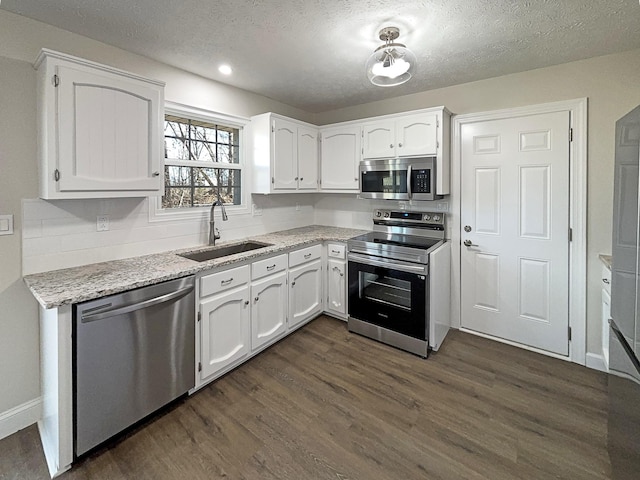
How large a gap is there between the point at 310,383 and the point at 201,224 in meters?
1.68

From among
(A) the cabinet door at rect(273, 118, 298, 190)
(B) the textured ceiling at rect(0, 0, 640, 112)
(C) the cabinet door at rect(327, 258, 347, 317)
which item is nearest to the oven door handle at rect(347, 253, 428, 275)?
(C) the cabinet door at rect(327, 258, 347, 317)

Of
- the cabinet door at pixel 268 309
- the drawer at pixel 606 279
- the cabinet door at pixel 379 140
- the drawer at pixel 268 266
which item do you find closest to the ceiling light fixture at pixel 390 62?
the cabinet door at pixel 379 140

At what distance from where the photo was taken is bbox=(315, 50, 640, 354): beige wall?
2355 mm

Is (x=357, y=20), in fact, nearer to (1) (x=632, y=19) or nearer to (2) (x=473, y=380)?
(1) (x=632, y=19)

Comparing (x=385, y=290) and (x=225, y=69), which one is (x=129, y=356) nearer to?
(x=385, y=290)

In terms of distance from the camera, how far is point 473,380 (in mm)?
2391

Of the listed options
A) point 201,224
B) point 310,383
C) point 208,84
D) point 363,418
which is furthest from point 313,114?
point 363,418

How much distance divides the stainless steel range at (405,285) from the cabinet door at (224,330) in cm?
112

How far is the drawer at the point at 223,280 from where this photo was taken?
7.18 ft

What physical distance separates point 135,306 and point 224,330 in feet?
2.42

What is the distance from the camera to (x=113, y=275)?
6.23ft

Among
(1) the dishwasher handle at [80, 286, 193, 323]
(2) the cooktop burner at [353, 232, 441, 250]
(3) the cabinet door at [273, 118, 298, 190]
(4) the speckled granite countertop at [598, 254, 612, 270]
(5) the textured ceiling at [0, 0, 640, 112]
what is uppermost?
(5) the textured ceiling at [0, 0, 640, 112]

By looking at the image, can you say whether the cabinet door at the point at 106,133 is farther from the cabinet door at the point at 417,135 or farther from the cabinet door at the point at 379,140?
the cabinet door at the point at 417,135

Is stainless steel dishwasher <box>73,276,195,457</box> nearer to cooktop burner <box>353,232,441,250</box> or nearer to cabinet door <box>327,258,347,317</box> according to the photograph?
cabinet door <box>327,258,347,317</box>
